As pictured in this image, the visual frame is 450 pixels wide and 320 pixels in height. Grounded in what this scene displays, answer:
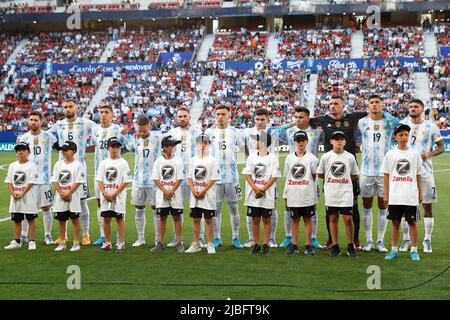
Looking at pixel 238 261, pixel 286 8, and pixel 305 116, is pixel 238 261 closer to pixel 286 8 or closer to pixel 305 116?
pixel 305 116

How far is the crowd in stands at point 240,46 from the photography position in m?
49.4

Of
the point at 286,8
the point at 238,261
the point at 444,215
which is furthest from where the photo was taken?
the point at 286,8

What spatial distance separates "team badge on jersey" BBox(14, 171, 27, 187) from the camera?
35.2 ft

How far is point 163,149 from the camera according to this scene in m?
10.4

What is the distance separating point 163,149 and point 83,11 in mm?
46289

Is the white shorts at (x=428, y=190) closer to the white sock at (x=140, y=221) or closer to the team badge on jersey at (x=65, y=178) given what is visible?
the white sock at (x=140, y=221)

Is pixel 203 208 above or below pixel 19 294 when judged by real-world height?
above

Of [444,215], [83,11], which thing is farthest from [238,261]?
[83,11]

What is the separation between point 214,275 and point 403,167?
307cm

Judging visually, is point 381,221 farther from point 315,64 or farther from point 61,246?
point 315,64

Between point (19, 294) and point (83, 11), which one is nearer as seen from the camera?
point (19, 294)

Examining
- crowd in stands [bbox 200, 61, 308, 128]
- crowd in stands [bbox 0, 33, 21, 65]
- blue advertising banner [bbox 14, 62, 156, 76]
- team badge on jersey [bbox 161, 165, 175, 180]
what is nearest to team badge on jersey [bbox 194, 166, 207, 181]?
team badge on jersey [bbox 161, 165, 175, 180]

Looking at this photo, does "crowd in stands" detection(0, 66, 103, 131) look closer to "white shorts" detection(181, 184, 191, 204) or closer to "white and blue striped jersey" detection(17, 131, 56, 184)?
"white and blue striped jersey" detection(17, 131, 56, 184)

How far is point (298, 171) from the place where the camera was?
9.89 meters
